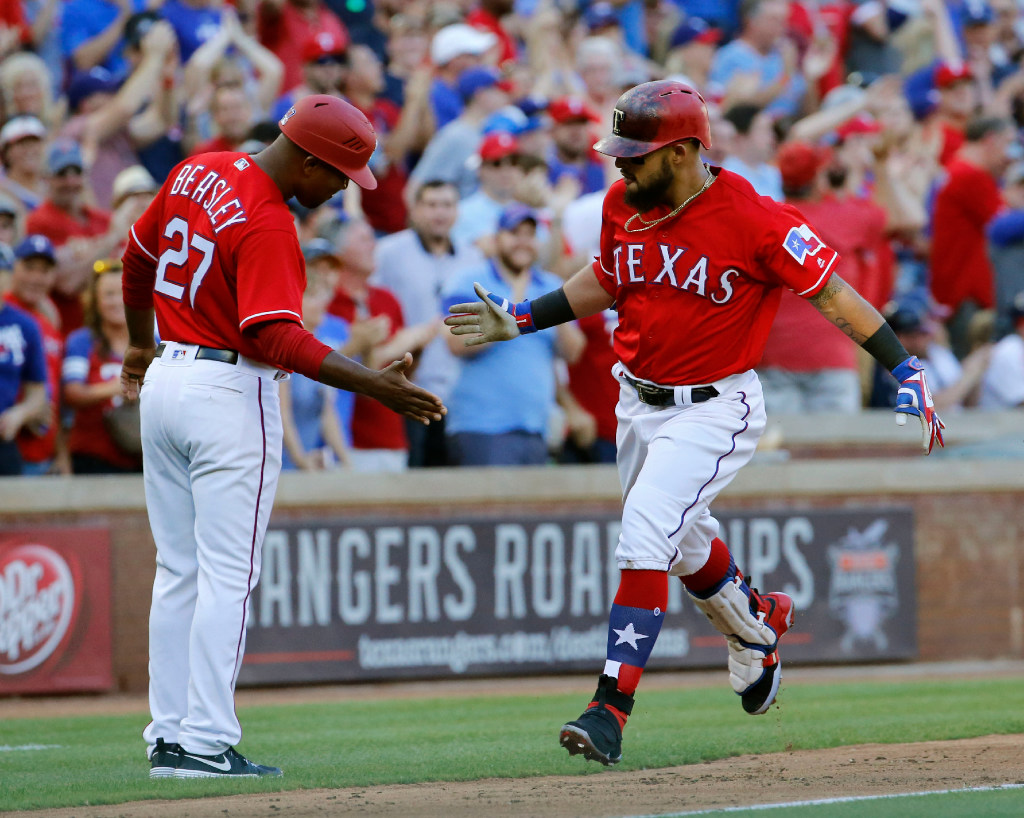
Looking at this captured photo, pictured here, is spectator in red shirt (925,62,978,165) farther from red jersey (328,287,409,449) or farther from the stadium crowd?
red jersey (328,287,409,449)

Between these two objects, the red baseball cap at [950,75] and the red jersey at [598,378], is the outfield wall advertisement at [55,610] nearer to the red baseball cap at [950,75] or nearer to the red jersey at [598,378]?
the red jersey at [598,378]

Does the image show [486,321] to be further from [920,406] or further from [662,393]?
[920,406]

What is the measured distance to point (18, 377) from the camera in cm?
924

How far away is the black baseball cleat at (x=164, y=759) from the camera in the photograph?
5488 millimetres

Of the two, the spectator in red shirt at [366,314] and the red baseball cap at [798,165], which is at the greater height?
the red baseball cap at [798,165]

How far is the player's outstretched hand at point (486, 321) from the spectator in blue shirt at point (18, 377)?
4034mm

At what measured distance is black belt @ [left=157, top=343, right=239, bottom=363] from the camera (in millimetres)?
5465

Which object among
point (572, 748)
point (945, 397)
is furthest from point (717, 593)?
point (945, 397)

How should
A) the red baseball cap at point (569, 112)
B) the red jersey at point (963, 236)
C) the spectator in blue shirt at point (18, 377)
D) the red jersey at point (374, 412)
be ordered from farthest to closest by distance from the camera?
1. the red jersey at point (963, 236)
2. the red baseball cap at point (569, 112)
3. the red jersey at point (374, 412)
4. the spectator in blue shirt at point (18, 377)

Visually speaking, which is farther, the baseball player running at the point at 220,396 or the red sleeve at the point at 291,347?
the baseball player running at the point at 220,396

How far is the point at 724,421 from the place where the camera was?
19.1ft

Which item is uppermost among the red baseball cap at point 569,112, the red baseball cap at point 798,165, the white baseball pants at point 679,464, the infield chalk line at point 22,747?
the red baseball cap at point 569,112

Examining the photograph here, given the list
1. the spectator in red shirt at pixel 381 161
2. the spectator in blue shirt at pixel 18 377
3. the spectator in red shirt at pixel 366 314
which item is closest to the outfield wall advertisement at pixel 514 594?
the spectator in red shirt at pixel 366 314

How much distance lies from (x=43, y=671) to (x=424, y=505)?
2541 millimetres
